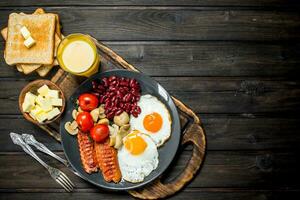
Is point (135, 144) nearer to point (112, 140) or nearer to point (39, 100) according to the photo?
point (112, 140)

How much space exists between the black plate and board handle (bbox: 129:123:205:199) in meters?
0.08

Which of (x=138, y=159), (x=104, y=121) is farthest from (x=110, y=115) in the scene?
(x=138, y=159)

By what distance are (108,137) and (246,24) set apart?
990 mm

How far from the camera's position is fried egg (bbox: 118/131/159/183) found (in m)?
2.12

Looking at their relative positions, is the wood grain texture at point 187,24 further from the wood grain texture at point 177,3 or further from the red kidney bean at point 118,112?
the red kidney bean at point 118,112

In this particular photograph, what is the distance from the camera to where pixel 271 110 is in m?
2.30

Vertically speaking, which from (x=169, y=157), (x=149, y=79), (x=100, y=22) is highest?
(x=100, y=22)

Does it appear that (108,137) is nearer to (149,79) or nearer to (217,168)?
(149,79)

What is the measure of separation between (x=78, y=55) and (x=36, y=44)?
0.27 meters

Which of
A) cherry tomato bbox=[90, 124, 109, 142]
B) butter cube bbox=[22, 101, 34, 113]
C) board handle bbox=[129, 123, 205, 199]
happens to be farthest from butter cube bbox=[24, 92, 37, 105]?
board handle bbox=[129, 123, 205, 199]

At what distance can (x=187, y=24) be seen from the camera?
92.0 inches

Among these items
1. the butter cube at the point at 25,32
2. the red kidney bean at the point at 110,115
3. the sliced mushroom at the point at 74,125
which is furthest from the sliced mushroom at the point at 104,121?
the butter cube at the point at 25,32

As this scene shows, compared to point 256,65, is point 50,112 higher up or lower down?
lower down

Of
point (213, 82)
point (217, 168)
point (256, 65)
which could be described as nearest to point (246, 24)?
point (256, 65)
